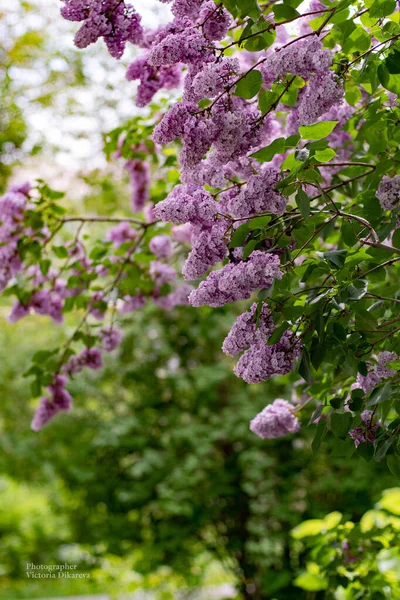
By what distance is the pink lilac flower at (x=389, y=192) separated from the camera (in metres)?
1.49

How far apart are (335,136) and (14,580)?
244 inches

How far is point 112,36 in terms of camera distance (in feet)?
5.20

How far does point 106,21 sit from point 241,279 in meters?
0.68

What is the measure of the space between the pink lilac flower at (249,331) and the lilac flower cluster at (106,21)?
2.34ft

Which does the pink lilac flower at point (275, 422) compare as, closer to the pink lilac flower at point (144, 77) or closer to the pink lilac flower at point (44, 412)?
the pink lilac flower at point (44, 412)

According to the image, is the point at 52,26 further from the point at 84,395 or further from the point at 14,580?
the point at 14,580

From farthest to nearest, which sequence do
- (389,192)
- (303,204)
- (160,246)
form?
(160,246)
(389,192)
(303,204)

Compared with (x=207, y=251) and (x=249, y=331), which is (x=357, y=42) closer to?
(x=207, y=251)

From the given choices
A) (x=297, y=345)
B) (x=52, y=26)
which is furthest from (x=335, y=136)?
(x=52, y=26)

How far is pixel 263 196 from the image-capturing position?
1.40 metres

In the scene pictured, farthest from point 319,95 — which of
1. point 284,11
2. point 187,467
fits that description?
point 187,467

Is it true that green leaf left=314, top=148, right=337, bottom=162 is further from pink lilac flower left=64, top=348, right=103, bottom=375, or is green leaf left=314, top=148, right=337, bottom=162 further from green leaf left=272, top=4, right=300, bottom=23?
pink lilac flower left=64, top=348, right=103, bottom=375

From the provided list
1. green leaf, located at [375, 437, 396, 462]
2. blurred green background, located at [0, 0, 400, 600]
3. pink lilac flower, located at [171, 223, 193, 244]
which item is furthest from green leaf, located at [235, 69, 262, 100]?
blurred green background, located at [0, 0, 400, 600]

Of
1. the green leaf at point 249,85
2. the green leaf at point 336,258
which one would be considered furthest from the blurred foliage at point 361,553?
the green leaf at point 249,85
